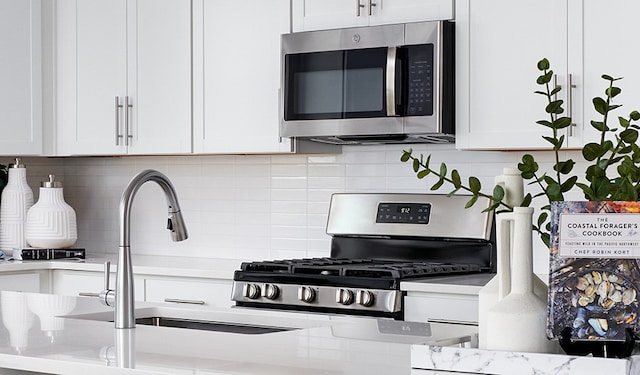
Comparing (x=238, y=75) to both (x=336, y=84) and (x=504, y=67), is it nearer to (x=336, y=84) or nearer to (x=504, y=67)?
(x=336, y=84)

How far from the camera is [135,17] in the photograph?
4660 mm

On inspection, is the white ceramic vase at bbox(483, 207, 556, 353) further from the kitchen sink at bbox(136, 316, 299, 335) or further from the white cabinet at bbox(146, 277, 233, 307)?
the white cabinet at bbox(146, 277, 233, 307)

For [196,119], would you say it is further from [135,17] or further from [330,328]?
[330,328]

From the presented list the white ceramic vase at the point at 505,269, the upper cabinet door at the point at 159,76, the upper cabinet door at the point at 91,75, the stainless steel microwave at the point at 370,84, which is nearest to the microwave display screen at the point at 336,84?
the stainless steel microwave at the point at 370,84

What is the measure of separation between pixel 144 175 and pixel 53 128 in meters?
2.74

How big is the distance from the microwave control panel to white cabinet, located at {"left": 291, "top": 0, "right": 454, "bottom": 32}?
13 cm

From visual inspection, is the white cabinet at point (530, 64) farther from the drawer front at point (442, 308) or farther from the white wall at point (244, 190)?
the drawer front at point (442, 308)

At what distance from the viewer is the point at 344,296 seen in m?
3.65

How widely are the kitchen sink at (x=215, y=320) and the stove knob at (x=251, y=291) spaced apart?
112 centimetres

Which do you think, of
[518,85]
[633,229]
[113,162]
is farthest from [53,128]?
[633,229]

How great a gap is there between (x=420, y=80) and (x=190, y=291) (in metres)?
1.29

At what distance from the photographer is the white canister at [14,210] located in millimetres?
4902

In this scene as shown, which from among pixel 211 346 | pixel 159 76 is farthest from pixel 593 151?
pixel 159 76

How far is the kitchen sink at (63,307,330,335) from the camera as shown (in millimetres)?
2535
